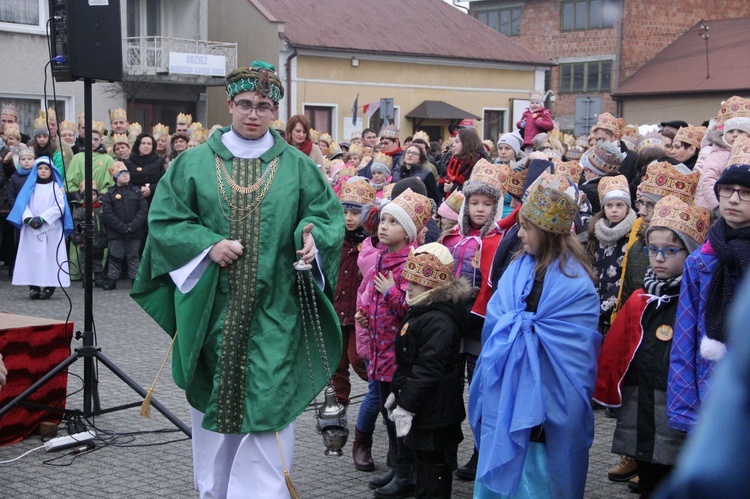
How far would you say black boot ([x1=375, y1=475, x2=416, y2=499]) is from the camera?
17.3ft

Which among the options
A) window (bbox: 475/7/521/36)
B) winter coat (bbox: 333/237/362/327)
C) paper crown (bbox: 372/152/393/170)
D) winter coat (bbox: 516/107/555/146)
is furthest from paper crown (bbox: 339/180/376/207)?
window (bbox: 475/7/521/36)

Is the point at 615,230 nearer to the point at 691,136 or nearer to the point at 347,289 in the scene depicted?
the point at 347,289

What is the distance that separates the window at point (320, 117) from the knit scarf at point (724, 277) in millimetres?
28497

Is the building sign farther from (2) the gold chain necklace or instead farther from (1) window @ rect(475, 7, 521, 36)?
(2) the gold chain necklace

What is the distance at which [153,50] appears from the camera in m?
29.2

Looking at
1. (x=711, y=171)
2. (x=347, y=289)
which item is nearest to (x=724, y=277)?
(x=347, y=289)

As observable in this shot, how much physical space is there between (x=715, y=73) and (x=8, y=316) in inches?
1410

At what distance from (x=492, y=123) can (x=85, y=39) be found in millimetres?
32469

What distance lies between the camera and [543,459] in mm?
4621

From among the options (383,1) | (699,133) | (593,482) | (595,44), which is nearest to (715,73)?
(595,44)

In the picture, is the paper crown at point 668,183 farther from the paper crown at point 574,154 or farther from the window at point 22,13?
the window at point 22,13

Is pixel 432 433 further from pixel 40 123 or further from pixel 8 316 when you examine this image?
pixel 40 123

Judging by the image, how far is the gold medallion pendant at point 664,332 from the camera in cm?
469

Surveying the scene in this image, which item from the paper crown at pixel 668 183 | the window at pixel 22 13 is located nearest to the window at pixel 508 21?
the window at pixel 22 13
